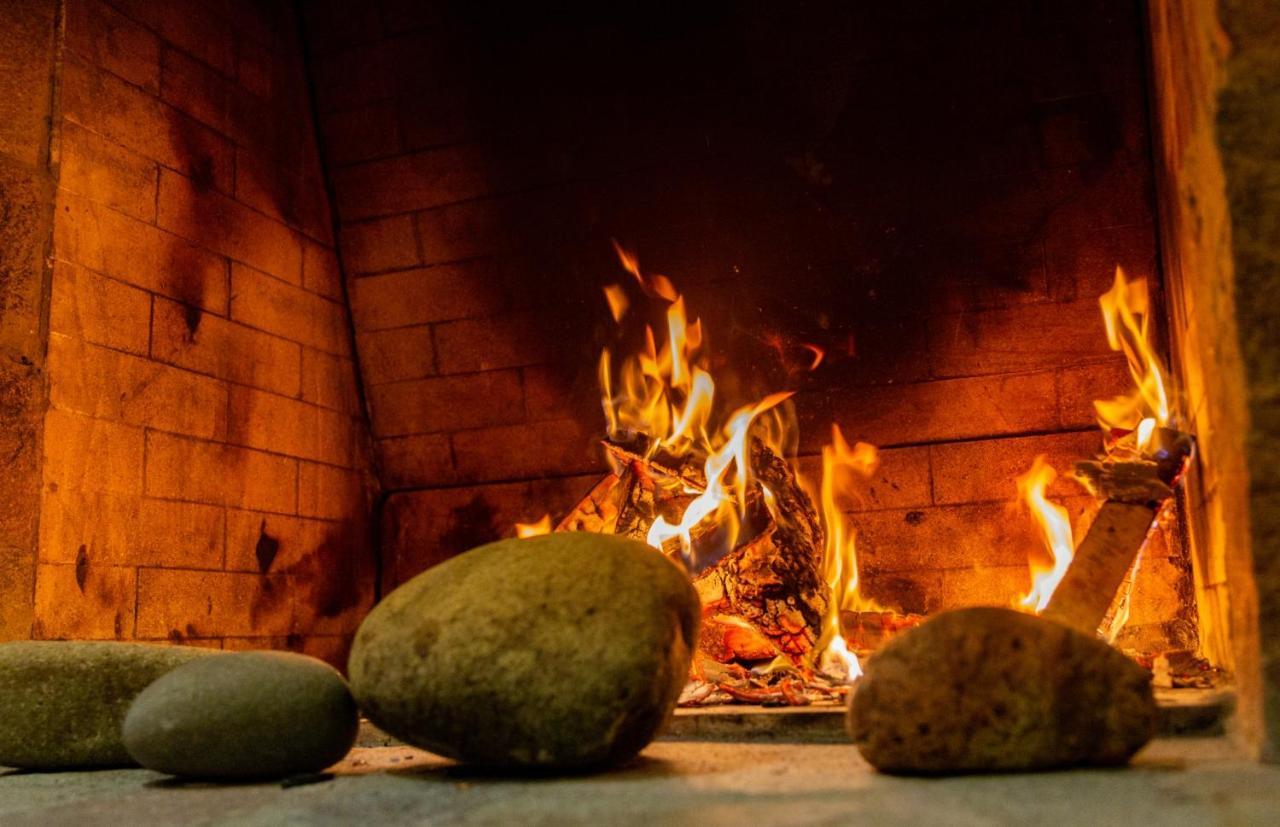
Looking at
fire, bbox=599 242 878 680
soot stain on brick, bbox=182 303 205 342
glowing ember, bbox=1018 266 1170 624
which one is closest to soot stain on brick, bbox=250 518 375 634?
soot stain on brick, bbox=182 303 205 342

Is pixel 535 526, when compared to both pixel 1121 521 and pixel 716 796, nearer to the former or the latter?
pixel 1121 521

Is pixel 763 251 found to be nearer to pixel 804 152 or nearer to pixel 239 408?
pixel 804 152

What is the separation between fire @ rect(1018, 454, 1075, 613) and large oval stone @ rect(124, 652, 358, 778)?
3.14 m

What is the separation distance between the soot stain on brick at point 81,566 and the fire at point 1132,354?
4.31 meters

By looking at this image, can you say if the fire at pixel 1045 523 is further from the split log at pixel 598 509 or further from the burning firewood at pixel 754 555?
the split log at pixel 598 509

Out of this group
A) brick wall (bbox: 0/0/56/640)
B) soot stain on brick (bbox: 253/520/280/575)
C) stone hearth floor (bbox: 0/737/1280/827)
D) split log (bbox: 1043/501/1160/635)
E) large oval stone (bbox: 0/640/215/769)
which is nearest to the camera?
stone hearth floor (bbox: 0/737/1280/827)

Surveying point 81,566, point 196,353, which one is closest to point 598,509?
point 196,353

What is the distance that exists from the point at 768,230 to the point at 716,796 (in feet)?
12.0

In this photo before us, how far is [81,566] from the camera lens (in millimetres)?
4695

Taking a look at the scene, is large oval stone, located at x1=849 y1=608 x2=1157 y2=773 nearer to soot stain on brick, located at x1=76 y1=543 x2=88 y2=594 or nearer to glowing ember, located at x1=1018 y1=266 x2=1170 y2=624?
glowing ember, located at x1=1018 y1=266 x2=1170 y2=624

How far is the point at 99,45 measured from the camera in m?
5.05

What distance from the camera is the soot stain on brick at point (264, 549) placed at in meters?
5.70

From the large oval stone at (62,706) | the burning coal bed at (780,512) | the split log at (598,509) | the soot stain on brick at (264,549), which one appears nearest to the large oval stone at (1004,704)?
the burning coal bed at (780,512)

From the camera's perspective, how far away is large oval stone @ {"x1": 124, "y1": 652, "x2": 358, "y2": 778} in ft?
10.3
